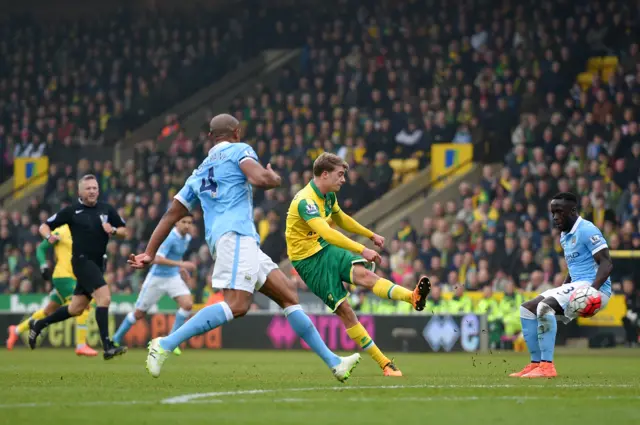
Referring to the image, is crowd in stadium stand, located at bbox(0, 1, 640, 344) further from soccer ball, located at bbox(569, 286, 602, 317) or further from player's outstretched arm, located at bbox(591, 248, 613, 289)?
player's outstretched arm, located at bbox(591, 248, 613, 289)

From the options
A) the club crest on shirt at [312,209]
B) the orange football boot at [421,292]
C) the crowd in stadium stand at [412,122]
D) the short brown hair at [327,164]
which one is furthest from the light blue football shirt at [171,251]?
the orange football boot at [421,292]

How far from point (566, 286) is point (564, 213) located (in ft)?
2.34

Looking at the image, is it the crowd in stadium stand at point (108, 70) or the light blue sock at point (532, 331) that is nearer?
the light blue sock at point (532, 331)

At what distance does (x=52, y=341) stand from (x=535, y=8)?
1358cm

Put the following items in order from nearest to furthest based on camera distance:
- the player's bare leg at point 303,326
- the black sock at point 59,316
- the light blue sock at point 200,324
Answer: the light blue sock at point 200,324 < the player's bare leg at point 303,326 < the black sock at point 59,316

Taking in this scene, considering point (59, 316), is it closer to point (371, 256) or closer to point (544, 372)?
point (371, 256)

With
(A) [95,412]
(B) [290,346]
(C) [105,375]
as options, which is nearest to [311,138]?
(B) [290,346]

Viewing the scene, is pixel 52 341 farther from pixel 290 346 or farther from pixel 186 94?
pixel 186 94

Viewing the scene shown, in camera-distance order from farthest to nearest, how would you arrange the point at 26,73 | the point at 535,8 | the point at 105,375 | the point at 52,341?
the point at 26,73
the point at 535,8
the point at 52,341
the point at 105,375

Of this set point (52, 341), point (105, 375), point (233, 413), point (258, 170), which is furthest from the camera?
point (52, 341)

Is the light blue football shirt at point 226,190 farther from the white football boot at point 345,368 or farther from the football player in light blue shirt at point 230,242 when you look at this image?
the white football boot at point 345,368

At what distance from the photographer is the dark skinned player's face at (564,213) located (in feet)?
38.2

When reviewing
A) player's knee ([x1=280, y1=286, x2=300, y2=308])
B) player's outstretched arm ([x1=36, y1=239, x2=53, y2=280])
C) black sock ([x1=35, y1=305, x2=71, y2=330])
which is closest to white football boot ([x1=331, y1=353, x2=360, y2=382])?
player's knee ([x1=280, y1=286, x2=300, y2=308])

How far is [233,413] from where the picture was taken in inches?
301
